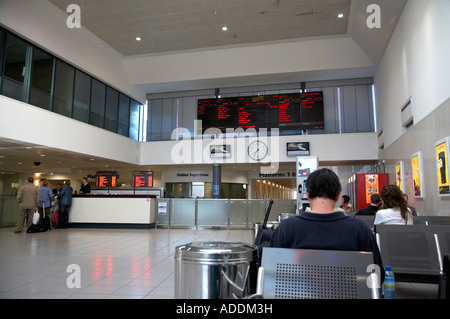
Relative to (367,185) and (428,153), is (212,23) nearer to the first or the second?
(367,185)

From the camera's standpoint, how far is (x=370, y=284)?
1489mm

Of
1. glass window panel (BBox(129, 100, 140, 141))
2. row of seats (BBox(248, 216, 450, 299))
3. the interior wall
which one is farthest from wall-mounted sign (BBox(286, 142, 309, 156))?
row of seats (BBox(248, 216, 450, 299))

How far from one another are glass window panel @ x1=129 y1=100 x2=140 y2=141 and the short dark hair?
1419 centimetres

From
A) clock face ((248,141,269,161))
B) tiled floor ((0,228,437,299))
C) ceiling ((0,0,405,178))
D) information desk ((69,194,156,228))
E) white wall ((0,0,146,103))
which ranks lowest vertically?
tiled floor ((0,228,437,299))

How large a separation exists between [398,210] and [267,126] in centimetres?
1034

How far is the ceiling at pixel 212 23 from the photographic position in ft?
33.9

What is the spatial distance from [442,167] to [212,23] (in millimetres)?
9039

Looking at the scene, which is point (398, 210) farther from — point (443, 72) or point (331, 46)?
point (331, 46)

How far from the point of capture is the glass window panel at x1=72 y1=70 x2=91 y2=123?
11651 millimetres

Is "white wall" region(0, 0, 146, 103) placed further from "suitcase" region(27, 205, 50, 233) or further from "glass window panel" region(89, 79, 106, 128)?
"suitcase" region(27, 205, 50, 233)

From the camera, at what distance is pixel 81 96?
11977 mm

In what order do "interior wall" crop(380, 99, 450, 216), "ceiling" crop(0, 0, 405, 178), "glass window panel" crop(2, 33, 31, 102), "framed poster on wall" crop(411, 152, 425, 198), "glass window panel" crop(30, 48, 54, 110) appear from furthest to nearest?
"ceiling" crop(0, 0, 405, 178)
"glass window panel" crop(30, 48, 54, 110)
"glass window panel" crop(2, 33, 31, 102)
"framed poster on wall" crop(411, 152, 425, 198)
"interior wall" crop(380, 99, 450, 216)

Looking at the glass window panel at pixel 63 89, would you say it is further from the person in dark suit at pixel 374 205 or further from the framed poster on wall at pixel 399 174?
the framed poster on wall at pixel 399 174

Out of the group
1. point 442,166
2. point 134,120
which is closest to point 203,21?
point 134,120
